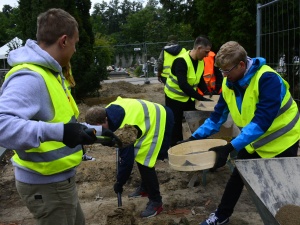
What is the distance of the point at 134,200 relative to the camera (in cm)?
427

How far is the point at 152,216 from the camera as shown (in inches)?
152

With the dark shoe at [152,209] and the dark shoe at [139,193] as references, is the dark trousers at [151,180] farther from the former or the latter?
the dark shoe at [139,193]

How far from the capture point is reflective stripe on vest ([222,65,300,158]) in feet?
9.18

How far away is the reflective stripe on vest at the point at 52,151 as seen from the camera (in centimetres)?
183

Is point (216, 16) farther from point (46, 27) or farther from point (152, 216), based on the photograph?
point (46, 27)

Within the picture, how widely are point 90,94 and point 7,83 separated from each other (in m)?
9.96

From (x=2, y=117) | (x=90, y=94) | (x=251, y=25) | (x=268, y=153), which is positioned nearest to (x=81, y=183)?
(x=268, y=153)

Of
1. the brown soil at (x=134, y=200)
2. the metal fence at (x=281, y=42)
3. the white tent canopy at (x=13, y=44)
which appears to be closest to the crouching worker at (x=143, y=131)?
the brown soil at (x=134, y=200)

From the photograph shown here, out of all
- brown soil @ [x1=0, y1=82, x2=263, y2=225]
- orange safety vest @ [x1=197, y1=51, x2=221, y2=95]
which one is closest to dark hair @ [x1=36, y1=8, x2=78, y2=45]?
brown soil @ [x1=0, y1=82, x2=263, y2=225]

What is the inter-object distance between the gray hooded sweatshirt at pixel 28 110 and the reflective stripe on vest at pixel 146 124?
141 cm

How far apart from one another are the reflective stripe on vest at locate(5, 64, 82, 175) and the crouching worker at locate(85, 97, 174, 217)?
112cm

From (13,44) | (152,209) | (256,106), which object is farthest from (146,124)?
(13,44)

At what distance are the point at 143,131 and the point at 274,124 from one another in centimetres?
115

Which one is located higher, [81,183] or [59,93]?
[59,93]
